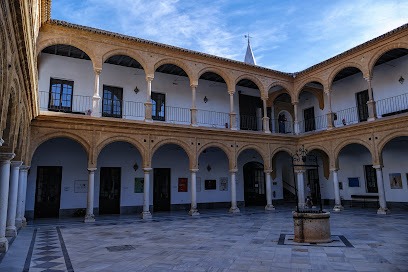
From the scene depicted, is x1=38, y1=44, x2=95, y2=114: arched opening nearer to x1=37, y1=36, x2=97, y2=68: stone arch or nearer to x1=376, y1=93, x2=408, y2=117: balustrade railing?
x1=37, y1=36, x2=97, y2=68: stone arch

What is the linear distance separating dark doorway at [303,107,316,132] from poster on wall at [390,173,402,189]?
5486mm

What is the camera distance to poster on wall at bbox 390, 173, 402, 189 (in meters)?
15.9

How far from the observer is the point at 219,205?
18.7 metres

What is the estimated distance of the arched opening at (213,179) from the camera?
59.8 ft

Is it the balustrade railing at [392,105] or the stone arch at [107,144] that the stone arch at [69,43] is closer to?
the stone arch at [107,144]

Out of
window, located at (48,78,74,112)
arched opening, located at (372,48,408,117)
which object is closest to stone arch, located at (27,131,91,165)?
window, located at (48,78,74,112)

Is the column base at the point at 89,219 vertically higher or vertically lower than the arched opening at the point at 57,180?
lower

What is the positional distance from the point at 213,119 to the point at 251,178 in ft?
15.3

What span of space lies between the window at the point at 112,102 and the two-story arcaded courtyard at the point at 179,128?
52 millimetres

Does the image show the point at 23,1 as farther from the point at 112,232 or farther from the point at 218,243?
the point at 112,232

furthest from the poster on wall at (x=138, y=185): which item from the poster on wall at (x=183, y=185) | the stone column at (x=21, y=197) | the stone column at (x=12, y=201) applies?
the stone column at (x=12, y=201)

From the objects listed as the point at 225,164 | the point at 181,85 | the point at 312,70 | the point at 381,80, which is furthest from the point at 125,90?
the point at 381,80

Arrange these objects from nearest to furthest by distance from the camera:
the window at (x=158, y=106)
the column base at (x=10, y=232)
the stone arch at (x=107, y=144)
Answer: the column base at (x=10, y=232)
the stone arch at (x=107, y=144)
the window at (x=158, y=106)

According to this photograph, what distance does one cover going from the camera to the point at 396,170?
16125mm
